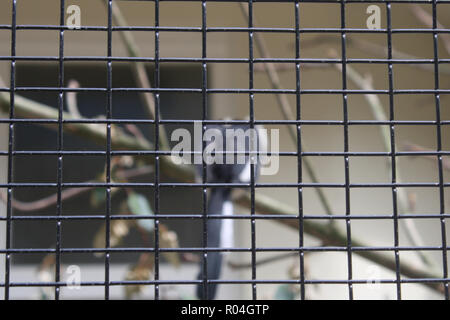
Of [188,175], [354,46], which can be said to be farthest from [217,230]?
[354,46]

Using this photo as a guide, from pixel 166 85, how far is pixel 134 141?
0.92 m

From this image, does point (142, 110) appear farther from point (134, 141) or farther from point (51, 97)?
point (134, 141)

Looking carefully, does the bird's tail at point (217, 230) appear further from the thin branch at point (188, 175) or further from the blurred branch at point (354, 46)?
the blurred branch at point (354, 46)

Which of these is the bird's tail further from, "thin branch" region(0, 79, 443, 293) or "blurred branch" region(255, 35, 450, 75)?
"blurred branch" region(255, 35, 450, 75)

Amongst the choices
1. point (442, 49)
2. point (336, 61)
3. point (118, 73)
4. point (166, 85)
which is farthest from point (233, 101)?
point (336, 61)

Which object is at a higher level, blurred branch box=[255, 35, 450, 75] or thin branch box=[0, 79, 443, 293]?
blurred branch box=[255, 35, 450, 75]

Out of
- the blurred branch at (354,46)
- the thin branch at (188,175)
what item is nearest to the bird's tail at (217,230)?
the thin branch at (188,175)

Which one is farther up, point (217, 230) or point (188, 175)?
point (188, 175)

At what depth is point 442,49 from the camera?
2299 mm

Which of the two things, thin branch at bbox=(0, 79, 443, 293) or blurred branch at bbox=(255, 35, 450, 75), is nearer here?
thin branch at bbox=(0, 79, 443, 293)

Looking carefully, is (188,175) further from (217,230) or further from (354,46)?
(354,46)

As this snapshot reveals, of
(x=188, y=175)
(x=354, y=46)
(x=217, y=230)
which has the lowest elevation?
(x=217, y=230)

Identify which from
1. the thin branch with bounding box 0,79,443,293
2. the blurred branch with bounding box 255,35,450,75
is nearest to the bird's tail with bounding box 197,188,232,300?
the thin branch with bounding box 0,79,443,293

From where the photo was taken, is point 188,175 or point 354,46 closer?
point 188,175
